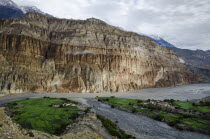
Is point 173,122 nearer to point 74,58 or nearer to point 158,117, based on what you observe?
point 158,117

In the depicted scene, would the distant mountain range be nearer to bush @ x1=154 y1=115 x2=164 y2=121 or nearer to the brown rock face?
the brown rock face

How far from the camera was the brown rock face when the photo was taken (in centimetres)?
7656

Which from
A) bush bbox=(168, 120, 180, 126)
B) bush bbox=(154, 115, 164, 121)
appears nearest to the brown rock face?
bush bbox=(154, 115, 164, 121)

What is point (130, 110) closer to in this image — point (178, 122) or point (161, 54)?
point (178, 122)

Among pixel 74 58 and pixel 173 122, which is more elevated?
pixel 74 58

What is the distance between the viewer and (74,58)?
91375 millimetres

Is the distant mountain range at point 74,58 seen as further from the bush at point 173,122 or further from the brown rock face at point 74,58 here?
the bush at point 173,122

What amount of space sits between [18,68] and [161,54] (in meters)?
105

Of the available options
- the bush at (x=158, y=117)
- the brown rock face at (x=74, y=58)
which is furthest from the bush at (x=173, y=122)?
the brown rock face at (x=74, y=58)

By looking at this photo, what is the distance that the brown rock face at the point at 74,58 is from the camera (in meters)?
76.6

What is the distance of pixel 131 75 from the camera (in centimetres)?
10831

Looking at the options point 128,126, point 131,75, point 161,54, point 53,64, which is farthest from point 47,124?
point 161,54

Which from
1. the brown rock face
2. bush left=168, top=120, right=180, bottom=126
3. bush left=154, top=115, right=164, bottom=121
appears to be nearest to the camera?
bush left=168, top=120, right=180, bottom=126

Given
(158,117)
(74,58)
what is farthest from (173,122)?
(74,58)
